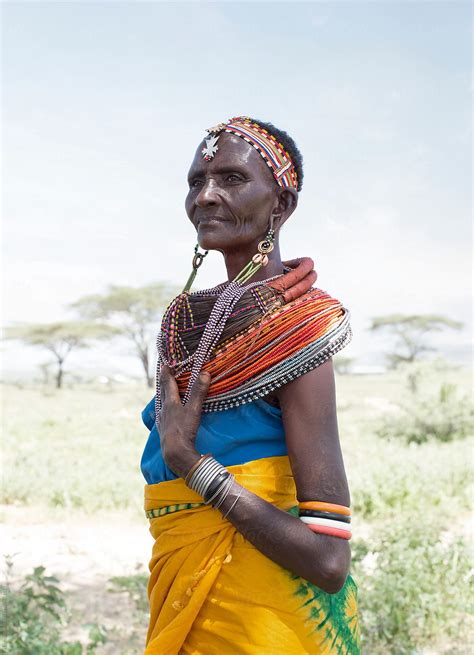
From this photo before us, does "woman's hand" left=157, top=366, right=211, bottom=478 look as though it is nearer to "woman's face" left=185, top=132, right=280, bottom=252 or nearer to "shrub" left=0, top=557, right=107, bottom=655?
"woman's face" left=185, top=132, right=280, bottom=252

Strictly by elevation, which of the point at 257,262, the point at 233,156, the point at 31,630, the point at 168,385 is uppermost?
the point at 233,156

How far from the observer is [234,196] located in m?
1.71

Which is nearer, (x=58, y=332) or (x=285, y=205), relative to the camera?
(x=285, y=205)

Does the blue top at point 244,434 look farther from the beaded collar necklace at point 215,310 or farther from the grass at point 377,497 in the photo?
the grass at point 377,497

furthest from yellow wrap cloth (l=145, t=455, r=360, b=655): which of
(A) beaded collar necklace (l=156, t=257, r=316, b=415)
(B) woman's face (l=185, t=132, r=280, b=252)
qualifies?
(B) woman's face (l=185, t=132, r=280, b=252)

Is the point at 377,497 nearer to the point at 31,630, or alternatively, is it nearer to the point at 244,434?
the point at 31,630

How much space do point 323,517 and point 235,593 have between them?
27cm

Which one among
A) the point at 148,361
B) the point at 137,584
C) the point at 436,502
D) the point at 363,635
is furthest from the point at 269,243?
the point at 148,361

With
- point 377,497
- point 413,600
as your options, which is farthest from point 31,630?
point 377,497

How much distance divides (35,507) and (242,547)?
6228mm

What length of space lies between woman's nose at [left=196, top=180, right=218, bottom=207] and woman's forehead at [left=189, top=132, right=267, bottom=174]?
4cm

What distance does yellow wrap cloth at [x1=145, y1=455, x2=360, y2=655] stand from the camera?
1532 millimetres

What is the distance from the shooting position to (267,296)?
171 cm

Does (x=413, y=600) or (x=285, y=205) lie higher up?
(x=285, y=205)
